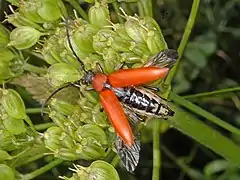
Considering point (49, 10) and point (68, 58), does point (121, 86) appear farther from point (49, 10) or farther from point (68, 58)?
point (49, 10)

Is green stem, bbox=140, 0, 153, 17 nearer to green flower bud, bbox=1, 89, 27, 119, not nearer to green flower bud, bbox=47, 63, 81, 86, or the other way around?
green flower bud, bbox=47, 63, 81, 86

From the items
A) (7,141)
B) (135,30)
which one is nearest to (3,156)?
(7,141)

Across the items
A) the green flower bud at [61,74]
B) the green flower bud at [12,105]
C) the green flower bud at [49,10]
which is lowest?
the green flower bud at [12,105]

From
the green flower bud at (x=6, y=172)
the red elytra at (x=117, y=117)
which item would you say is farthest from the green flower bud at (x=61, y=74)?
the green flower bud at (x=6, y=172)

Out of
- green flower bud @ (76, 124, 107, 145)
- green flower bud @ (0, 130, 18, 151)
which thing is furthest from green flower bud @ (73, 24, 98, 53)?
green flower bud @ (0, 130, 18, 151)

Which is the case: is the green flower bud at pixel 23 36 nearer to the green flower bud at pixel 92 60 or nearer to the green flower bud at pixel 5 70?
the green flower bud at pixel 5 70

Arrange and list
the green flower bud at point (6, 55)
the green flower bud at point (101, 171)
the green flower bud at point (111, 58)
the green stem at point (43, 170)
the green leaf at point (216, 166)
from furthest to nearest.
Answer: the green leaf at point (216, 166) → the green flower bud at point (6, 55) → the green stem at point (43, 170) → the green flower bud at point (111, 58) → the green flower bud at point (101, 171)

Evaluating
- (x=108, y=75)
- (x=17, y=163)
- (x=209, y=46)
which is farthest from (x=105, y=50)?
(x=209, y=46)
